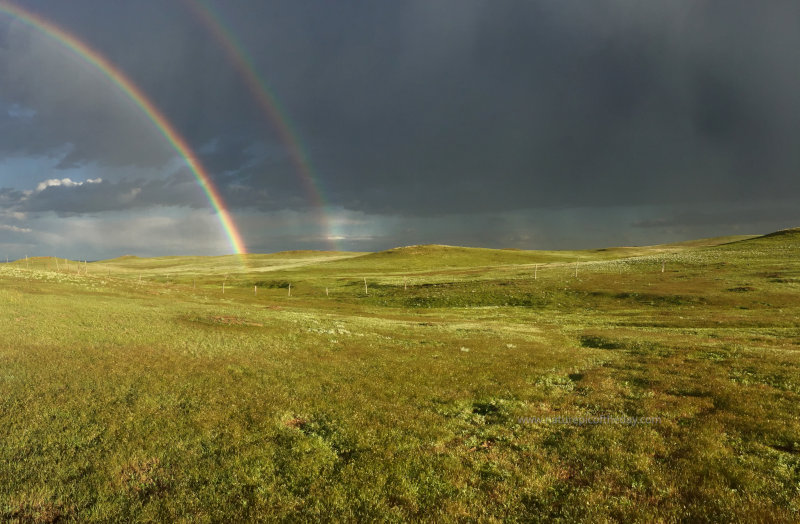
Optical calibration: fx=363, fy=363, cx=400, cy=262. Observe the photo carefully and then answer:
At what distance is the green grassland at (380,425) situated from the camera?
32.9 ft

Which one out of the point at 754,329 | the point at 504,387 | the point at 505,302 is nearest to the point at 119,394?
the point at 504,387

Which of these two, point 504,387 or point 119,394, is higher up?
point 119,394

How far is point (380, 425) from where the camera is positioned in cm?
1534

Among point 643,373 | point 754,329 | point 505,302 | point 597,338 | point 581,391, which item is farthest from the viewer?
point 505,302

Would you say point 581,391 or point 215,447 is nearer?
point 215,447

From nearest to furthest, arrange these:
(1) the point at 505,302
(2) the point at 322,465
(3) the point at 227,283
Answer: (2) the point at 322,465
(1) the point at 505,302
(3) the point at 227,283

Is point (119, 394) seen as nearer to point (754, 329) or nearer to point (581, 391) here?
point (581, 391)

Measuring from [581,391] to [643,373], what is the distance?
6129 mm

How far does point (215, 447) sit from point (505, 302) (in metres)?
68.9

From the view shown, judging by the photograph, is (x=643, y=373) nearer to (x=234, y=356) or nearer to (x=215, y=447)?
(x=215, y=447)

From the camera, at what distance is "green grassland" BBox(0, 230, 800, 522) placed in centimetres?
1003

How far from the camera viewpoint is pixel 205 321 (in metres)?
39.7

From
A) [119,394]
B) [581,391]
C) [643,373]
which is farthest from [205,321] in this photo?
[643,373]

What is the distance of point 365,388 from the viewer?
2058cm
